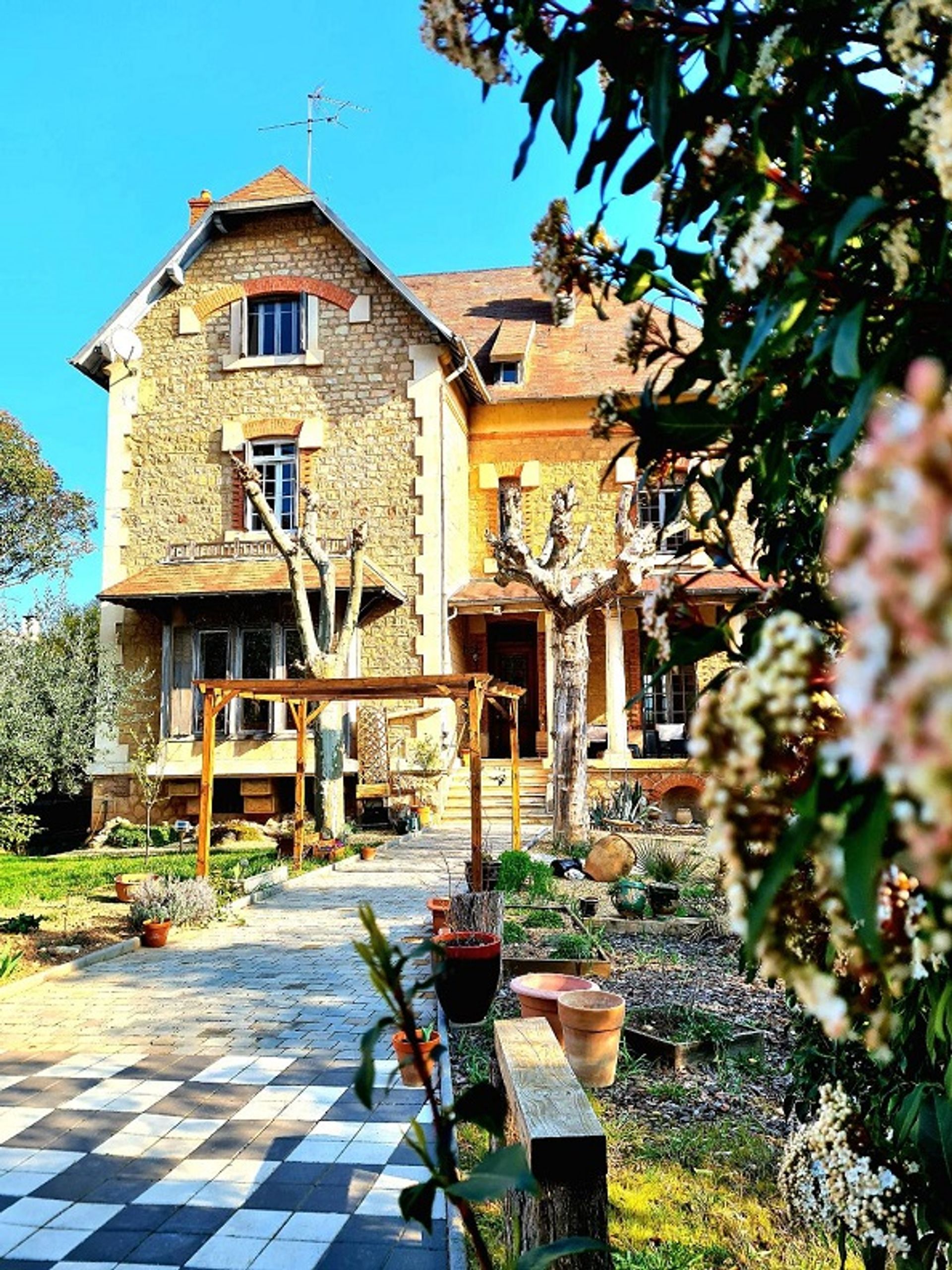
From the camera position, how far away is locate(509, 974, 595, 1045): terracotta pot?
533cm

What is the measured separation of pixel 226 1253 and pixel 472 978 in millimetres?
2723

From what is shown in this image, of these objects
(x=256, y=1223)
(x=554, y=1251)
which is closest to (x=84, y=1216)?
(x=256, y=1223)

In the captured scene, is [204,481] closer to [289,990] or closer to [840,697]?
[289,990]

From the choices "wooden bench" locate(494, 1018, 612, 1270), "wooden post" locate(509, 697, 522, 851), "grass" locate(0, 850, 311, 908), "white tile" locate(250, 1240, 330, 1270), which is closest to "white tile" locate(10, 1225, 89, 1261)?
"white tile" locate(250, 1240, 330, 1270)

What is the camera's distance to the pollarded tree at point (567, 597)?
12383mm

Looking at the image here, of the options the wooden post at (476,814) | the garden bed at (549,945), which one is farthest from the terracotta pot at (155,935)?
the garden bed at (549,945)

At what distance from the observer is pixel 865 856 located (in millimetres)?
655

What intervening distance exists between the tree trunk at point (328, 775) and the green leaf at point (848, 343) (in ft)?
45.2

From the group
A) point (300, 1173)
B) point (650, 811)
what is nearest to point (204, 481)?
point (650, 811)

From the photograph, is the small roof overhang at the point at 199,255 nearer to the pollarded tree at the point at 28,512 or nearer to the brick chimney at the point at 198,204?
the brick chimney at the point at 198,204

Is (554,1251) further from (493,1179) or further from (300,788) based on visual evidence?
(300,788)

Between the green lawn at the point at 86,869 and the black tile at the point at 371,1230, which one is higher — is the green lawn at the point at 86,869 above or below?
above

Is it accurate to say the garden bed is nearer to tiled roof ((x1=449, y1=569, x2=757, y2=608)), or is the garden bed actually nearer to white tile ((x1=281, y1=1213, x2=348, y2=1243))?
white tile ((x1=281, y1=1213, x2=348, y2=1243))

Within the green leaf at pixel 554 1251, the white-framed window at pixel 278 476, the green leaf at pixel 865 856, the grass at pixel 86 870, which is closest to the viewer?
the green leaf at pixel 865 856
